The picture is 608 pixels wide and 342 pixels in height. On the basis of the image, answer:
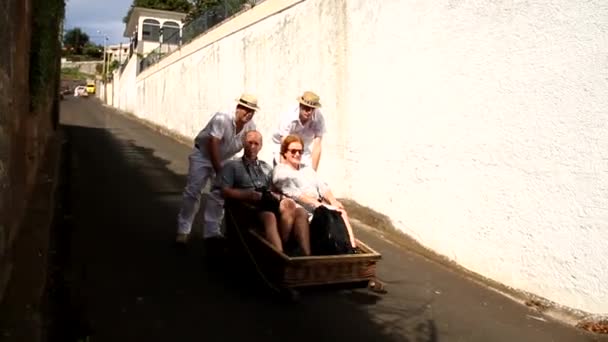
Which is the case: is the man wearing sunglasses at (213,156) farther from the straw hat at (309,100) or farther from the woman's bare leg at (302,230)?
the woman's bare leg at (302,230)

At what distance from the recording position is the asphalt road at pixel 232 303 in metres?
3.78

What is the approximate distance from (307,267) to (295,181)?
1.09 meters

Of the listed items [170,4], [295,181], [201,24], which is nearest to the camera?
[295,181]

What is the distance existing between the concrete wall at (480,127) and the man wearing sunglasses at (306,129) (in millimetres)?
1462

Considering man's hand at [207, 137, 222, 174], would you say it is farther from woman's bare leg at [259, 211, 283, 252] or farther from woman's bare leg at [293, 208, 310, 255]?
woman's bare leg at [293, 208, 310, 255]

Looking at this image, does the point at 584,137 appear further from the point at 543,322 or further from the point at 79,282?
the point at 79,282

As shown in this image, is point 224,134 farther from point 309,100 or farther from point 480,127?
point 480,127

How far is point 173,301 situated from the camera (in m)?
4.20

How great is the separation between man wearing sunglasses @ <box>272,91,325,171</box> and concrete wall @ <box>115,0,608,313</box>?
4.80 feet

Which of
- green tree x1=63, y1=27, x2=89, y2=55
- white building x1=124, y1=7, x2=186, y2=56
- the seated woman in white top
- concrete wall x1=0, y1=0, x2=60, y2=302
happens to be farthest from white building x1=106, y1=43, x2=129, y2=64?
the seated woman in white top

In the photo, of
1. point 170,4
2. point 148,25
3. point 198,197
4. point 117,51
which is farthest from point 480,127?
point 117,51

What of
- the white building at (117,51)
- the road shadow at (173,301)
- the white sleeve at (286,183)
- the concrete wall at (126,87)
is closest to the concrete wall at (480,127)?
the road shadow at (173,301)

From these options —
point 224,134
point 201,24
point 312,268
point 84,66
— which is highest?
point 84,66

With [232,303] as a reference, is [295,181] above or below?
above
